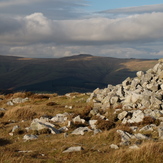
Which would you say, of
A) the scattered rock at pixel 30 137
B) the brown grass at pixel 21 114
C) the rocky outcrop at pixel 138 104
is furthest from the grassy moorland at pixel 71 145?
the rocky outcrop at pixel 138 104

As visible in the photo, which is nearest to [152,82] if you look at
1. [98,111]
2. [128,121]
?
[98,111]

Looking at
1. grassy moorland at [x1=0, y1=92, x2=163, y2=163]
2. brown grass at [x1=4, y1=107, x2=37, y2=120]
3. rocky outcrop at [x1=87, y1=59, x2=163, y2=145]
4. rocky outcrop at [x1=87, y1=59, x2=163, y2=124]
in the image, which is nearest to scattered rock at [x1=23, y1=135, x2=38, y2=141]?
grassy moorland at [x1=0, y1=92, x2=163, y2=163]

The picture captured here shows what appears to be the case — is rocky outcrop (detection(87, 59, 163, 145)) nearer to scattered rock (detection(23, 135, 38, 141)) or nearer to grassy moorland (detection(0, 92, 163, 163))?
grassy moorland (detection(0, 92, 163, 163))

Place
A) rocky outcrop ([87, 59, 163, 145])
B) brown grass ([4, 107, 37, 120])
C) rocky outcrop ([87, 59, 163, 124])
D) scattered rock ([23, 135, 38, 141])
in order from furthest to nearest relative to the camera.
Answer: brown grass ([4, 107, 37, 120]) → rocky outcrop ([87, 59, 163, 124]) → rocky outcrop ([87, 59, 163, 145]) → scattered rock ([23, 135, 38, 141])

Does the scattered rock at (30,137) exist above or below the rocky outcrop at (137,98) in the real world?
below

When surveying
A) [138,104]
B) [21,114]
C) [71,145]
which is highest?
[138,104]

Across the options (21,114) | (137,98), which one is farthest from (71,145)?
(137,98)

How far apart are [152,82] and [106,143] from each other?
16952mm

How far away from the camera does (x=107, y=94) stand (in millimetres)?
31047

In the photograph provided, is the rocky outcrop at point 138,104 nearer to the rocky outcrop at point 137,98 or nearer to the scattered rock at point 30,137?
the rocky outcrop at point 137,98

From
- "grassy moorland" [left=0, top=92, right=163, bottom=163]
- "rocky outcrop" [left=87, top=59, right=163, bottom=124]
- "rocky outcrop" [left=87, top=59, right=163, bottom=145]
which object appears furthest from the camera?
"rocky outcrop" [left=87, top=59, right=163, bottom=124]

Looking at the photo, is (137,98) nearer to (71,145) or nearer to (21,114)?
(21,114)

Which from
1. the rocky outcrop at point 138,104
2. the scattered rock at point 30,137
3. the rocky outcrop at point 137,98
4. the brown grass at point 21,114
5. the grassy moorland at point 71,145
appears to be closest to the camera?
the grassy moorland at point 71,145

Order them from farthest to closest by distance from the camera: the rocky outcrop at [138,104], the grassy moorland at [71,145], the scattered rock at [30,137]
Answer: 1. the rocky outcrop at [138,104]
2. the scattered rock at [30,137]
3. the grassy moorland at [71,145]
